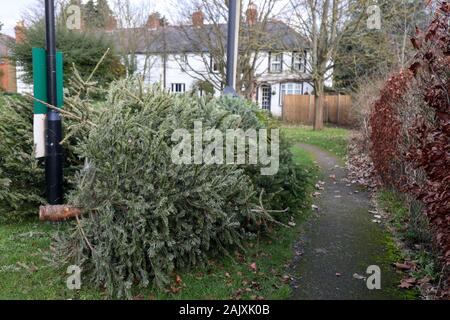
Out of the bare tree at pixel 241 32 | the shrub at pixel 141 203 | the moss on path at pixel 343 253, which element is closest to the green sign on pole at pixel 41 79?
the shrub at pixel 141 203

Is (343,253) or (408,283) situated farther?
(343,253)

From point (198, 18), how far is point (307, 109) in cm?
1029

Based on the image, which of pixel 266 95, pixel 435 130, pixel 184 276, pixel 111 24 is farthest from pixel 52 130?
pixel 266 95

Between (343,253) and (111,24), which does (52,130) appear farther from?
(111,24)

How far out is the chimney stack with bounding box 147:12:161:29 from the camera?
3027 cm

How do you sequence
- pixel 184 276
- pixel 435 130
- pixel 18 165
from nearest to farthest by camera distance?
1. pixel 435 130
2. pixel 184 276
3. pixel 18 165

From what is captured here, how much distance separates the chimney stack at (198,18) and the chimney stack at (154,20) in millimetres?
9464

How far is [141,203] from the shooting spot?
3.82 m

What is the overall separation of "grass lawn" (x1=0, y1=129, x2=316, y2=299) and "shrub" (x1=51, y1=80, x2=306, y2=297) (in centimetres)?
16

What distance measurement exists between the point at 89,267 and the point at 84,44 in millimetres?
14052

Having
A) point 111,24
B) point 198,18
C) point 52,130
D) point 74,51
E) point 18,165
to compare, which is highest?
point 111,24

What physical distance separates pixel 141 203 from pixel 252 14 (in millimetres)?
19136

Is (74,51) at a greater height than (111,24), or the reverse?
(111,24)

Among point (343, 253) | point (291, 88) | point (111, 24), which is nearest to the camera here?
point (343, 253)
